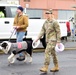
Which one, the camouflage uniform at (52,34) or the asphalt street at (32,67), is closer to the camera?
the camouflage uniform at (52,34)

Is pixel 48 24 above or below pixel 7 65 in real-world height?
above

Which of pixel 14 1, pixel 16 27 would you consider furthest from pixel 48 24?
pixel 14 1

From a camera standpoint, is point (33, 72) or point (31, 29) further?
point (31, 29)

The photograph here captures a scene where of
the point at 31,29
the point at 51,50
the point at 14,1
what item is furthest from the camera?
the point at 14,1

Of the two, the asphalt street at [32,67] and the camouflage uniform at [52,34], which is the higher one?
the camouflage uniform at [52,34]

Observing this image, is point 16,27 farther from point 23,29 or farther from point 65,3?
point 65,3

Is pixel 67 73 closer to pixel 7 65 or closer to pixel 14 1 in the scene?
pixel 7 65

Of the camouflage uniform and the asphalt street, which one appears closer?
the camouflage uniform

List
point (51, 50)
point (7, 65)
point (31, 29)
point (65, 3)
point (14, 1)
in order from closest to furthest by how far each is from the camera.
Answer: point (51, 50), point (7, 65), point (31, 29), point (14, 1), point (65, 3)

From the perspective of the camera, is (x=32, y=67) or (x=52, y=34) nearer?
(x=52, y=34)

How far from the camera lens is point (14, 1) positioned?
29938mm

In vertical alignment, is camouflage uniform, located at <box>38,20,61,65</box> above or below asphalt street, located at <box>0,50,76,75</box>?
above

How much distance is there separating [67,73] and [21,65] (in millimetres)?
1886

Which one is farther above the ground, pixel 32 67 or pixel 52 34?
pixel 52 34
